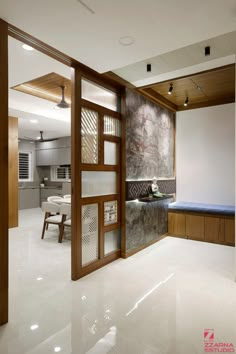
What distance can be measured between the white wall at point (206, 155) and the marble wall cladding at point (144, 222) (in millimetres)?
933

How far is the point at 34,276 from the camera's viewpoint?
301 cm

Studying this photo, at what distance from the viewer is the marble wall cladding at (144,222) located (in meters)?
3.77

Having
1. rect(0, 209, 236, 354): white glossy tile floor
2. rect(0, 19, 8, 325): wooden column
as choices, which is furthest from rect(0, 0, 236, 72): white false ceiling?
rect(0, 209, 236, 354): white glossy tile floor

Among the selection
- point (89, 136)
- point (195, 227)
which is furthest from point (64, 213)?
point (195, 227)

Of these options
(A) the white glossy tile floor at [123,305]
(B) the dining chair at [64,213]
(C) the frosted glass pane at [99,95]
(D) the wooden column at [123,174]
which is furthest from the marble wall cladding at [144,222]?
(C) the frosted glass pane at [99,95]

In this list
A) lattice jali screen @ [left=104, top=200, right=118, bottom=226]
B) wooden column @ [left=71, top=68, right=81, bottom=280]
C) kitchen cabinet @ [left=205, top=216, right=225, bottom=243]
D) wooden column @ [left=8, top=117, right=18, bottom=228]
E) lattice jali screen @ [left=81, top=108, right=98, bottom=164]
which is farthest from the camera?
wooden column @ [left=8, top=117, right=18, bottom=228]

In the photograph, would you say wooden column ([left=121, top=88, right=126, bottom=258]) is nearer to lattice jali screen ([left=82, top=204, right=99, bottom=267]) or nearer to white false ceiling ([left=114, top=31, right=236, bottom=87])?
white false ceiling ([left=114, top=31, right=236, bottom=87])

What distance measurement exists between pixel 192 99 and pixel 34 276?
14.7ft

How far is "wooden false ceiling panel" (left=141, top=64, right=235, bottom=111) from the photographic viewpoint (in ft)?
11.8

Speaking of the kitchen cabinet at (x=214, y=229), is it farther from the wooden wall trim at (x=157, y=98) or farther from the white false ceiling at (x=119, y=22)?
the white false ceiling at (x=119, y=22)

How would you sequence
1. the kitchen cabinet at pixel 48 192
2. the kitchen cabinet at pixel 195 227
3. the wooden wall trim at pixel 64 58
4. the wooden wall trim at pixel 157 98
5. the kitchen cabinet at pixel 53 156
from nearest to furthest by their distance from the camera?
1. the wooden wall trim at pixel 64 58
2. the wooden wall trim at pixel 157 98
3. the kitchen cabinet at pixel 195 227
4. the kitchen cabinet at pixel 53 156
5. the kitchen cabinet at pixel 48 192

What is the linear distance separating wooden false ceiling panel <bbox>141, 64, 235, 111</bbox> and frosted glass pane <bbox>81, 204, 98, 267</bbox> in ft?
7.46

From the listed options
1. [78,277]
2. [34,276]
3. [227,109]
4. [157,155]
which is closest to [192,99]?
[227,109]

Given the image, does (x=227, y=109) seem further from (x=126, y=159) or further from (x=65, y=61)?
(x=65, y=61)
